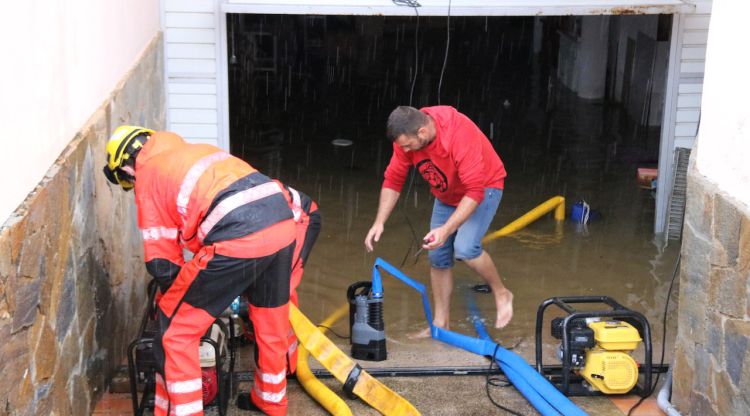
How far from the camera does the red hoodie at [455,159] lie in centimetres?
610

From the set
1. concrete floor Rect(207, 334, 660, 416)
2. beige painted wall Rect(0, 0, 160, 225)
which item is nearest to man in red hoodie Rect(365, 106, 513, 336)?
concrete floor Rect(207, 334, 660, 416)

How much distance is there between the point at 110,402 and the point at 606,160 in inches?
338

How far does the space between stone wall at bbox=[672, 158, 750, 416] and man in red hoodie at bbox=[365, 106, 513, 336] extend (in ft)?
4.91

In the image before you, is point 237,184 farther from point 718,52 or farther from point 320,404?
point 718,52

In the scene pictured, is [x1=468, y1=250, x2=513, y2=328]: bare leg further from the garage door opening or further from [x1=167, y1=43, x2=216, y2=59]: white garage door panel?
[x1=167, y1=43, x2=216, y2=59]: white garage door panel

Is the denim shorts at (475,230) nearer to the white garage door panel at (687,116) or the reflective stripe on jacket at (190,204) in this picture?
the reflective stripe on jacket at (190,204)

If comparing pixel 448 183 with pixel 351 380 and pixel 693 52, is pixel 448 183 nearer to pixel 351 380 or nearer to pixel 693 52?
pixel 351 380

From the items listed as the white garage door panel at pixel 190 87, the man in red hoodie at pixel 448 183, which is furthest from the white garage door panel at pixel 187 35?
the man in red hoodie at pixel 448 183

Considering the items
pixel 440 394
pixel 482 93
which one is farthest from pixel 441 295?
pixel 482 93

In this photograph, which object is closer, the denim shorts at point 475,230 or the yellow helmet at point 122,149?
the yellow helmet at point 122,149

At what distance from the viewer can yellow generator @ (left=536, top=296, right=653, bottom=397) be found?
5.46m

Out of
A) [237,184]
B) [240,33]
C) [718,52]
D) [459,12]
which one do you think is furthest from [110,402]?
[240,33]

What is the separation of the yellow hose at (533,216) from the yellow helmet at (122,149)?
4901mm

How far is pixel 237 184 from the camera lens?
4785 mm
